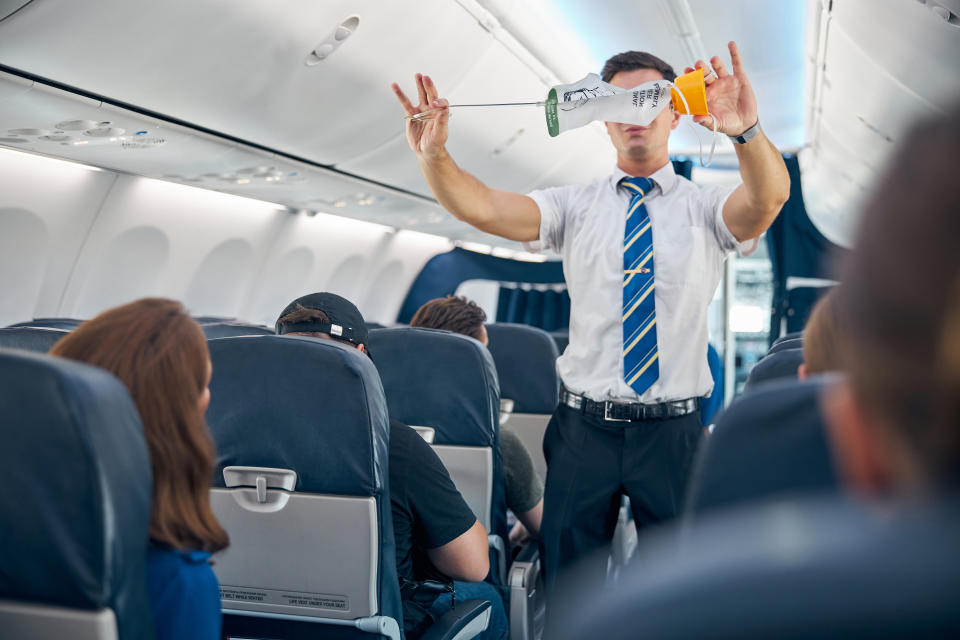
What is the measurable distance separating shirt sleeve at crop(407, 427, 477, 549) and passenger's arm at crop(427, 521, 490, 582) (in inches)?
0.8

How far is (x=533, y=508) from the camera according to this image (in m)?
3.84

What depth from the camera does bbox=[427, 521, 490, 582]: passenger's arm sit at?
247 centimetres

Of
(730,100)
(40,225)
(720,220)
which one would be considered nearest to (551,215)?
(720,220)

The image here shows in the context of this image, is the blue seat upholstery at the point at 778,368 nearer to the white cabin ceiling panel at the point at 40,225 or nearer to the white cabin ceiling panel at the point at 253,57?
the white cabin ceiling panel at the point at 253,57

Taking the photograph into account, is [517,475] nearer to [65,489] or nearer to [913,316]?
[65,489]

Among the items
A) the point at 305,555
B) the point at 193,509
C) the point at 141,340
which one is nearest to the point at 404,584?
the point at 305,555

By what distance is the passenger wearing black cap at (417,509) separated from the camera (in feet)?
7.95

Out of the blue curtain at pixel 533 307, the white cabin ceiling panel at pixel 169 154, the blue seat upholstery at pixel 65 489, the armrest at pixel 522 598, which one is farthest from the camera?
the blue curtain at pixel 533 307

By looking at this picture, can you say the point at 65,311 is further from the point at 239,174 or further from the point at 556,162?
the point at 556,162

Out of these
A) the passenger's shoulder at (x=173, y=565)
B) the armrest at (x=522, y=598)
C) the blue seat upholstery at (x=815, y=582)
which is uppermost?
the blue seat upholstery at (x=815, y=582)

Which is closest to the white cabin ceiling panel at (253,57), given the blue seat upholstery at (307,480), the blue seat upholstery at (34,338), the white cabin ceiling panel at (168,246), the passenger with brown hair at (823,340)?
the blue seat upholstery at (34,338)

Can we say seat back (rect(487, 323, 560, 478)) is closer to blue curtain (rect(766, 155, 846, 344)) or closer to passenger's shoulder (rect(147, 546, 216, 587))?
blue curtain (rect(766, 155, 846, 344))

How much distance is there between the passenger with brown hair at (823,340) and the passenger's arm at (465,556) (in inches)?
49.3

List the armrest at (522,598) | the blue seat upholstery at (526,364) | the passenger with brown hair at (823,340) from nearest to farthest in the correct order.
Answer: the passenger with brown hair at (823,340), the armrest at (522,598), the blue seat upholstery at (526,364)
